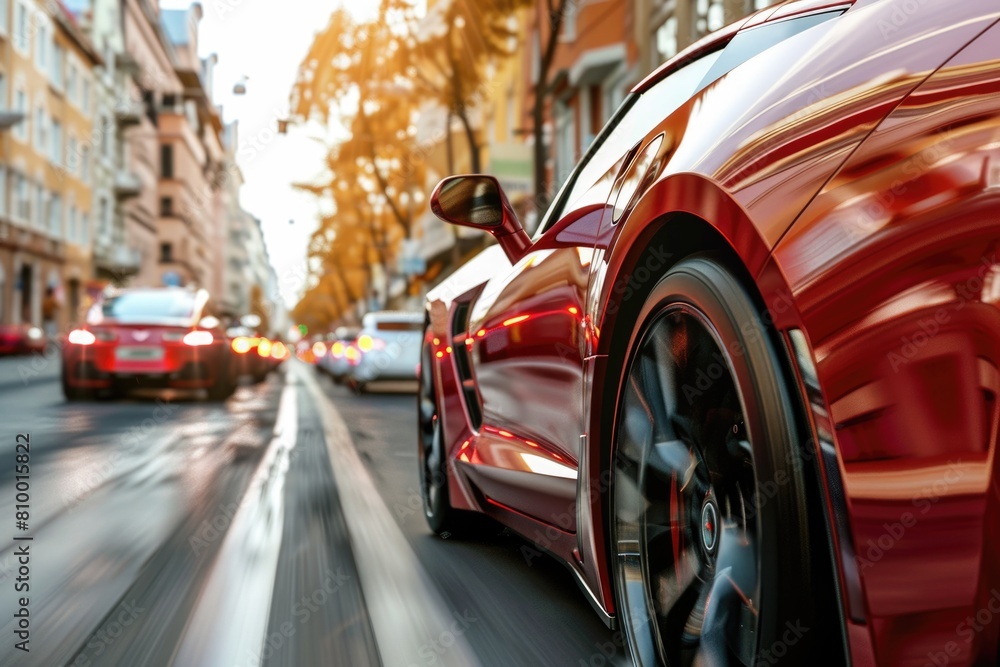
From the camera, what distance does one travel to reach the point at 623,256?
255cm

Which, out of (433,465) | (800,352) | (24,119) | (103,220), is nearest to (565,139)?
(24,119)

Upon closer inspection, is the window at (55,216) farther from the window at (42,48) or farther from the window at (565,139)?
the window at (565,139)

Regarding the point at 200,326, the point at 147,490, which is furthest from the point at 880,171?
the point at 200,326

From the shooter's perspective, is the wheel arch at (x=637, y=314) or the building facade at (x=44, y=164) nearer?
the wheel arch at (x=637, y=314)

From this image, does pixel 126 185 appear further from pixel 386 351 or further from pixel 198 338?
pixel 198 338

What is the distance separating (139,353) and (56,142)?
1424 inches

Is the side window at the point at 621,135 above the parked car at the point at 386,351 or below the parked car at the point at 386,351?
above

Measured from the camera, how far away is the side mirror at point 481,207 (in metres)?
3.77

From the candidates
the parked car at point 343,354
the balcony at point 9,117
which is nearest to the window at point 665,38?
the parked car at point 343,354

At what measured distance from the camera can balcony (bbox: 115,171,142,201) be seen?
203 ft

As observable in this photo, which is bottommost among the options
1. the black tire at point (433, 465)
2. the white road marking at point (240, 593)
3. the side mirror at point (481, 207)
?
the white road marking at point (240, 593)

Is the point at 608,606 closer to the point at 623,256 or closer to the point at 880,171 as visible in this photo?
the point at 623,256

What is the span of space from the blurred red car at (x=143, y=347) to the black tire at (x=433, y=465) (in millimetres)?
10605

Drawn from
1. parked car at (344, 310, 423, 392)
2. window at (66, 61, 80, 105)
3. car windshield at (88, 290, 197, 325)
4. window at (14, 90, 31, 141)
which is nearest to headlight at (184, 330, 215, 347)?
car windshield at (88, 290, 197, 325)
